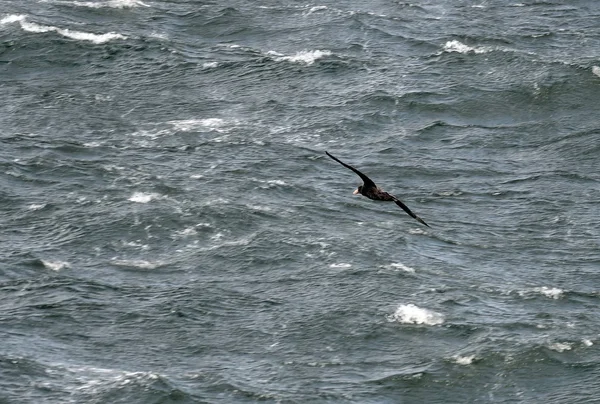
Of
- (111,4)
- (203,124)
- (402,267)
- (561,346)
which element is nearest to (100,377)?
(402,267)

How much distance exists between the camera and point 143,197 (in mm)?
82375

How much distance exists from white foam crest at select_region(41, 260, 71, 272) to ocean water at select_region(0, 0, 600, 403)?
0.15 m

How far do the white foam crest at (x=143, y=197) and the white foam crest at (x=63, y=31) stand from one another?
18414 mm

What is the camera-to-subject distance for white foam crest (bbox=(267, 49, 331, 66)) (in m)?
97.6

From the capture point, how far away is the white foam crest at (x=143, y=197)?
82.1 metres

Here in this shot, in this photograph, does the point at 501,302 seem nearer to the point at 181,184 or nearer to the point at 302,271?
the point at 302,271

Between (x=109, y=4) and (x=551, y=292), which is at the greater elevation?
(x=109, y=4)

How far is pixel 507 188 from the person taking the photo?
85.4 metres

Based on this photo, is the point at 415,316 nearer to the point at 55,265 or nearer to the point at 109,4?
the point at 55,265

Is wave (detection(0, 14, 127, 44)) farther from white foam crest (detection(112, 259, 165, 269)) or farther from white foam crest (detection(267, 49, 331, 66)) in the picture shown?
white foam crest (detection(112, 259, 165, 269))

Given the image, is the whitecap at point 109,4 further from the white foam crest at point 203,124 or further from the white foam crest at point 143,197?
the white foam crest at point 143,197

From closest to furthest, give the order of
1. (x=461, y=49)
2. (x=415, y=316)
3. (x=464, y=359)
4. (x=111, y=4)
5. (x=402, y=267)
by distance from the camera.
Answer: (x=464, y=359) → (x=415, y=316) → (x=402, y=267) → (x=461, y=49) → (x=111, y=4)

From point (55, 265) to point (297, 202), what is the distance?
39.8ft

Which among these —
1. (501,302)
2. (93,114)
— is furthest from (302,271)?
(93,114)
